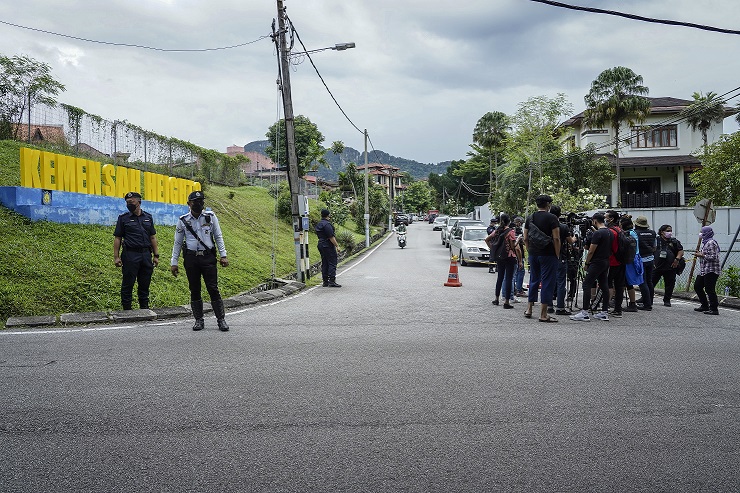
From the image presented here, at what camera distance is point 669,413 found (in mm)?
4477

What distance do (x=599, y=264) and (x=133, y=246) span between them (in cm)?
779

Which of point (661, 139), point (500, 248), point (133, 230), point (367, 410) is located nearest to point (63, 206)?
point (133, 230)

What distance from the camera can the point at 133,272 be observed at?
30.2ft

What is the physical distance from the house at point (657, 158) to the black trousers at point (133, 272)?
34910 millimetres

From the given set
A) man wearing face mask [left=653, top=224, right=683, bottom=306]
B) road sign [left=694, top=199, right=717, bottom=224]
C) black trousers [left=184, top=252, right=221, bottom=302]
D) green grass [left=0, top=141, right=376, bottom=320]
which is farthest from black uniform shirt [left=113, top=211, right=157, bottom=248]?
road sign [left=694, top=199, right=717, bottom=224]

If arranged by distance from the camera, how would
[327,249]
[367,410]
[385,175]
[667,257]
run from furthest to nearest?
[385,175] → [327,249] → [667,257] → [367,410]

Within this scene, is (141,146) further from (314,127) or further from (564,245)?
(314,127)

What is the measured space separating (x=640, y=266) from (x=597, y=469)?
→ 27.3ft

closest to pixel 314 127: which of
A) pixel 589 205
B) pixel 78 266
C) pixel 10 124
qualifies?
pixel 589 205

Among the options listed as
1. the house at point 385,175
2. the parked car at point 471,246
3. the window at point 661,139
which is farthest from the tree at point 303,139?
the house at point 385,175

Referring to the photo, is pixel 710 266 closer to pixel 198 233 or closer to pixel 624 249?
pixel 624 249

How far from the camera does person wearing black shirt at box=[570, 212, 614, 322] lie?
955 cm

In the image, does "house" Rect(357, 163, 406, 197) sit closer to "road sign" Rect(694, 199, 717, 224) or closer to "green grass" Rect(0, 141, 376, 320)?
"green grass" Rect(0, 141, 376, 320)

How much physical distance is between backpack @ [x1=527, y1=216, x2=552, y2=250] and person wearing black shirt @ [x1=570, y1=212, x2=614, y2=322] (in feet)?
3.80
